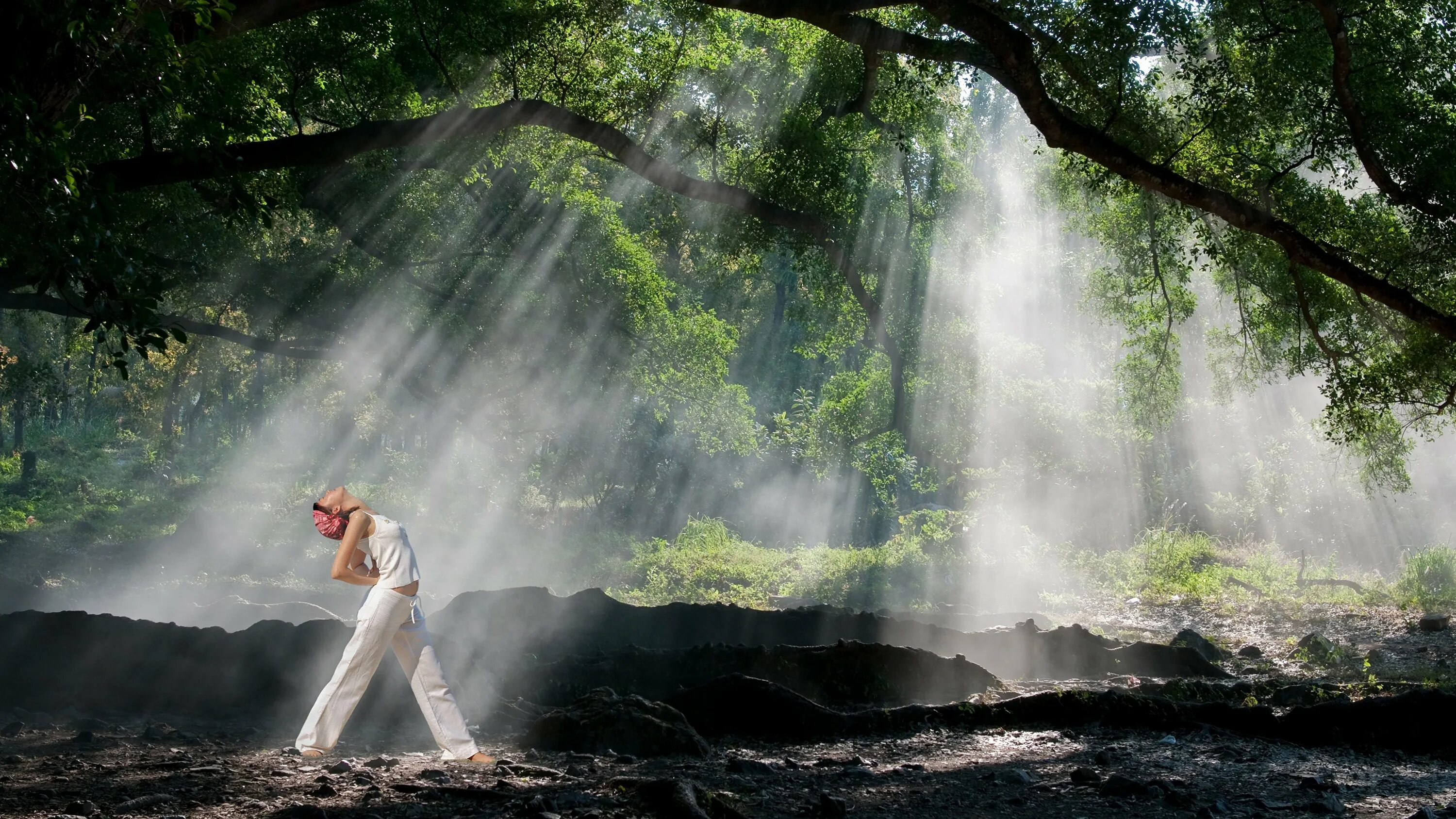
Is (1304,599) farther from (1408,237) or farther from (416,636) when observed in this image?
(416,636)

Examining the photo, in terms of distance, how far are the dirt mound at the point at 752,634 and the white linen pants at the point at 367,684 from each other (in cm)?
306

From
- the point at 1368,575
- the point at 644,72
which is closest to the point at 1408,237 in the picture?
the point at 644,72

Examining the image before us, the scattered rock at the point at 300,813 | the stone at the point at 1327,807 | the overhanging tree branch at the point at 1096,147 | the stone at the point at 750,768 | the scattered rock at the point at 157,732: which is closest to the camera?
the scattered rock at the point at 300,813

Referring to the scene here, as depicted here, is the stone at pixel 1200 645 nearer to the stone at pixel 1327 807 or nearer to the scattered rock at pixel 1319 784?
the scattered rock at pixel 1319 784

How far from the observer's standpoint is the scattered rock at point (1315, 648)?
9.31 metres

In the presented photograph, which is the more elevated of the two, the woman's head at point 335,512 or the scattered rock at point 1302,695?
the woman's head at point 335,512

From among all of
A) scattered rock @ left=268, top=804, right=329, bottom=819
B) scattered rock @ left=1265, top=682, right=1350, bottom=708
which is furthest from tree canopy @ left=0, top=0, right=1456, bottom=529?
scattered rock @ left=1265, top=682, right=1350, bottom=708

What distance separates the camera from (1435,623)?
34.1 feet

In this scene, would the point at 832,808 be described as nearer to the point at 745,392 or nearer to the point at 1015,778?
the point at 1015,778

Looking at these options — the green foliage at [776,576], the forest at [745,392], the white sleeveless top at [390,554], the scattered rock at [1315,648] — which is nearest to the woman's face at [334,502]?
the white sleeveless top at [390,554]

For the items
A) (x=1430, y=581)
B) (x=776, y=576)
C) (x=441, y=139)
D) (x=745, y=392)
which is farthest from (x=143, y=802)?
(x=745, y=392)

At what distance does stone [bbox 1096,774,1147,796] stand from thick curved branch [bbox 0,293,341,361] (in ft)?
16.8

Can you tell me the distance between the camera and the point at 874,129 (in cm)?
1230

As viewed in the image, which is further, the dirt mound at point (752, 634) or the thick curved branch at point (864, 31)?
the dirt mound at point (752, 634)
